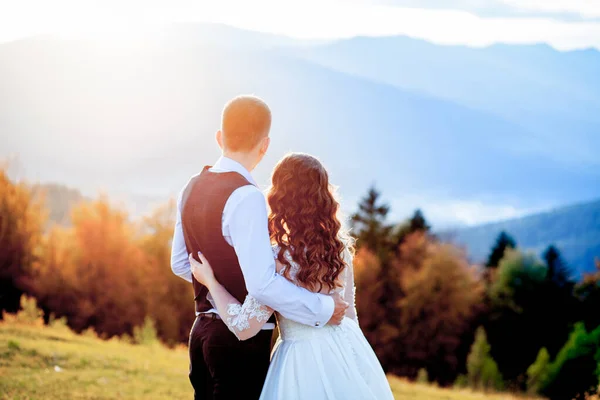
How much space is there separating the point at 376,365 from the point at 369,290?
50767mm

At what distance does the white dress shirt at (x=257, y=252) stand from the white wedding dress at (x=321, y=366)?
17 cm

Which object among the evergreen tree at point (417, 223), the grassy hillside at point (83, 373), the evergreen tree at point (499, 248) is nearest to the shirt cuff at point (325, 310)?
the grassy hillside at point (83, 373)

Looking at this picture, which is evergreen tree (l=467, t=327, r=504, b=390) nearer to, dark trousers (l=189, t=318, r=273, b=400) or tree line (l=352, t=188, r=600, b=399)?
tree line (l=352, t=188, r=600, b=399)

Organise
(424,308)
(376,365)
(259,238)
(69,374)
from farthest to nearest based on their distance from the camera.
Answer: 1. (424,308)
2. (69,374)
3. (376,365)
4. (259,238)


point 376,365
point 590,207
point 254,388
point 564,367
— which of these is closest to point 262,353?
point 254,388

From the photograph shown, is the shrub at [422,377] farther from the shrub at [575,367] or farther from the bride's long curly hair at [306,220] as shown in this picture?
the bride's long curly hair at [306,220]

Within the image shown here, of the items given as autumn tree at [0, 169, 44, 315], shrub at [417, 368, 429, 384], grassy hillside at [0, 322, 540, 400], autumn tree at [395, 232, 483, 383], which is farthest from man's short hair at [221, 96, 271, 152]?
autumn tree at [395, 232, 483, 383]

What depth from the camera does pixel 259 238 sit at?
134 inches

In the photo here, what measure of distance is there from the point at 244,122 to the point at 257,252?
0.69 m

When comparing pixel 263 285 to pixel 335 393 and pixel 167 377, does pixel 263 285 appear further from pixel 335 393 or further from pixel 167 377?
pixel 167 377

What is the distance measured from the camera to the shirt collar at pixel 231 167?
3617 millimetres

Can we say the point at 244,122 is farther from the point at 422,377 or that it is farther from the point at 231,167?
the point at 422,377

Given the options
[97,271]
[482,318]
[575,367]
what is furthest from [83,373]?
[482,318]

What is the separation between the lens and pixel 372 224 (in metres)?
63.3
